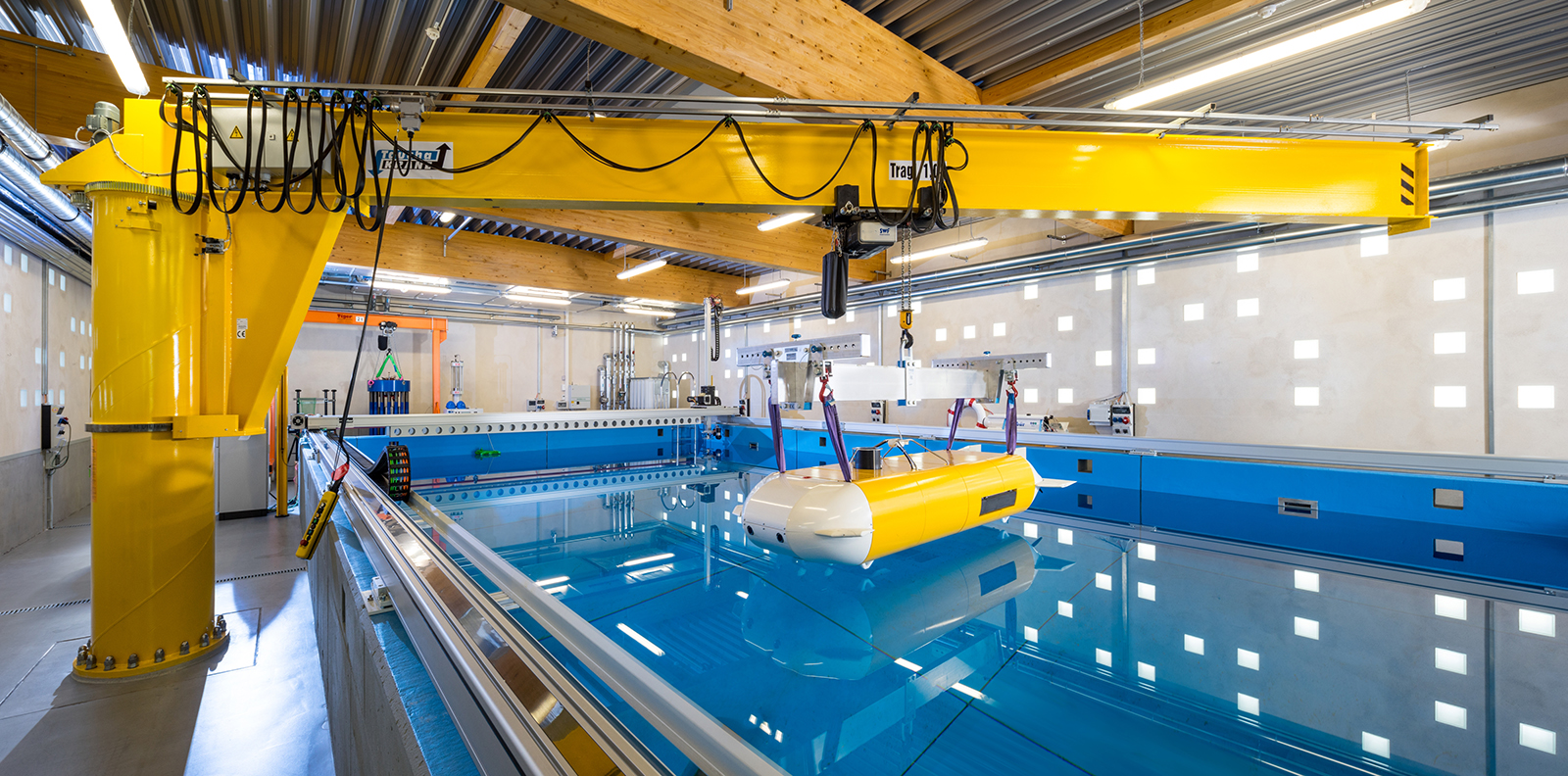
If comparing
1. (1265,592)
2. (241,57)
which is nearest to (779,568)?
(1265,592)

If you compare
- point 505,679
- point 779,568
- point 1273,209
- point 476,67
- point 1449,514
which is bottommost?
point 779,568

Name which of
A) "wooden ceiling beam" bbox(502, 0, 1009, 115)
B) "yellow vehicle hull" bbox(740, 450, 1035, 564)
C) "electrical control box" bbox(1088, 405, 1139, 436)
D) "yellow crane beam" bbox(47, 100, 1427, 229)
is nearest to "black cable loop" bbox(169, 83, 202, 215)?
"yellow crane beam" bbox(47, 100, 1427, 229)

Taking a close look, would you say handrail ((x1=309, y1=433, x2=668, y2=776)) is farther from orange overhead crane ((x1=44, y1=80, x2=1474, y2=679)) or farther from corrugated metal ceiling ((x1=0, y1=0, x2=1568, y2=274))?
corrugated metal ceiling ((x1=0, y1=0, x2=1568, y2=274))

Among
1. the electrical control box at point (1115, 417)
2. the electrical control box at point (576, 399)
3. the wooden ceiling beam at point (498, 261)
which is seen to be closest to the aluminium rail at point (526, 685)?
the electrical control box at point (1115, 417)

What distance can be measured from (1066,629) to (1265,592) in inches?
53.0

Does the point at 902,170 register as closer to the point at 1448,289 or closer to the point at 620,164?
the point at 620,164

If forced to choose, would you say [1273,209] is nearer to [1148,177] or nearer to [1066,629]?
[1148,177]

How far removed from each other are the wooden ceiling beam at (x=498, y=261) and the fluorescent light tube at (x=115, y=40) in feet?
14.3

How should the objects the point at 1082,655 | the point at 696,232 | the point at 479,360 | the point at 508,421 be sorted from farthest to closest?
1. the point at 479,360
2. the point at 508,421
3. the point at 696,232
4. the point at 1082,655

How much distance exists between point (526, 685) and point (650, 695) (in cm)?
23

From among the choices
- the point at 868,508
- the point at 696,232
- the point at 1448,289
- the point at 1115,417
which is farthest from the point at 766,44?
the point at 1448,289

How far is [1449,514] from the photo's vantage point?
3639 mm

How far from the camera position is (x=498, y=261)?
7973 millimetres

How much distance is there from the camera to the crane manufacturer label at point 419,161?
2654 mm
